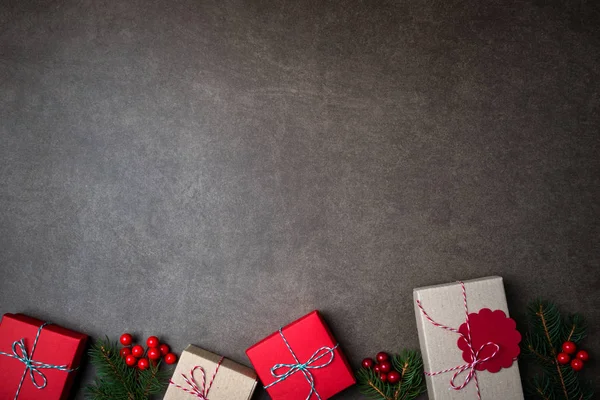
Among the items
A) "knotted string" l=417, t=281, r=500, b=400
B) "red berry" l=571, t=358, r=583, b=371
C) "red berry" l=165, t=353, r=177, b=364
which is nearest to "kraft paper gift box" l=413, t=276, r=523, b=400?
"knotted string" l=417, t=281, r=500, b=400

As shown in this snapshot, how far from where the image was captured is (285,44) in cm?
182

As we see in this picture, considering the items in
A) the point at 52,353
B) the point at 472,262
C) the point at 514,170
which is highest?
the point at 514,170

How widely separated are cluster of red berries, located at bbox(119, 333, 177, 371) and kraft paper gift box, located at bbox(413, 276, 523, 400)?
0.94 meters

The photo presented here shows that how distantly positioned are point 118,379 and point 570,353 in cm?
163

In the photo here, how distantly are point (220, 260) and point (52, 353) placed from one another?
2.22ft

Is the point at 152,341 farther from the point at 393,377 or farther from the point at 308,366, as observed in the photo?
the point at 393,377

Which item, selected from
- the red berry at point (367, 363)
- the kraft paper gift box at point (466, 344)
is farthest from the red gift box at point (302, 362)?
the kraft paper gift box at point (466, 344)

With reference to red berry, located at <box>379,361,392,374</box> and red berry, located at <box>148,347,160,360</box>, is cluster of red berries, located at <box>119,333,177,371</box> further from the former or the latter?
red berry, located at <box>379,361,392,374</box>

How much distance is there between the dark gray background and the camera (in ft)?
5.88

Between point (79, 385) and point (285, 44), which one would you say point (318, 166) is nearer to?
point (285, 44)

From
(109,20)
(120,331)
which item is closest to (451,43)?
(109,20)

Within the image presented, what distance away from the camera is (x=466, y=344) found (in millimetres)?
1586

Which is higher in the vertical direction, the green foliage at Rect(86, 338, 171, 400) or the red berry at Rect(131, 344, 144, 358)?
the red berry at Rect(131, 344, 144, 358)

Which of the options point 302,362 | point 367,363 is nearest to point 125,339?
point 302,362
